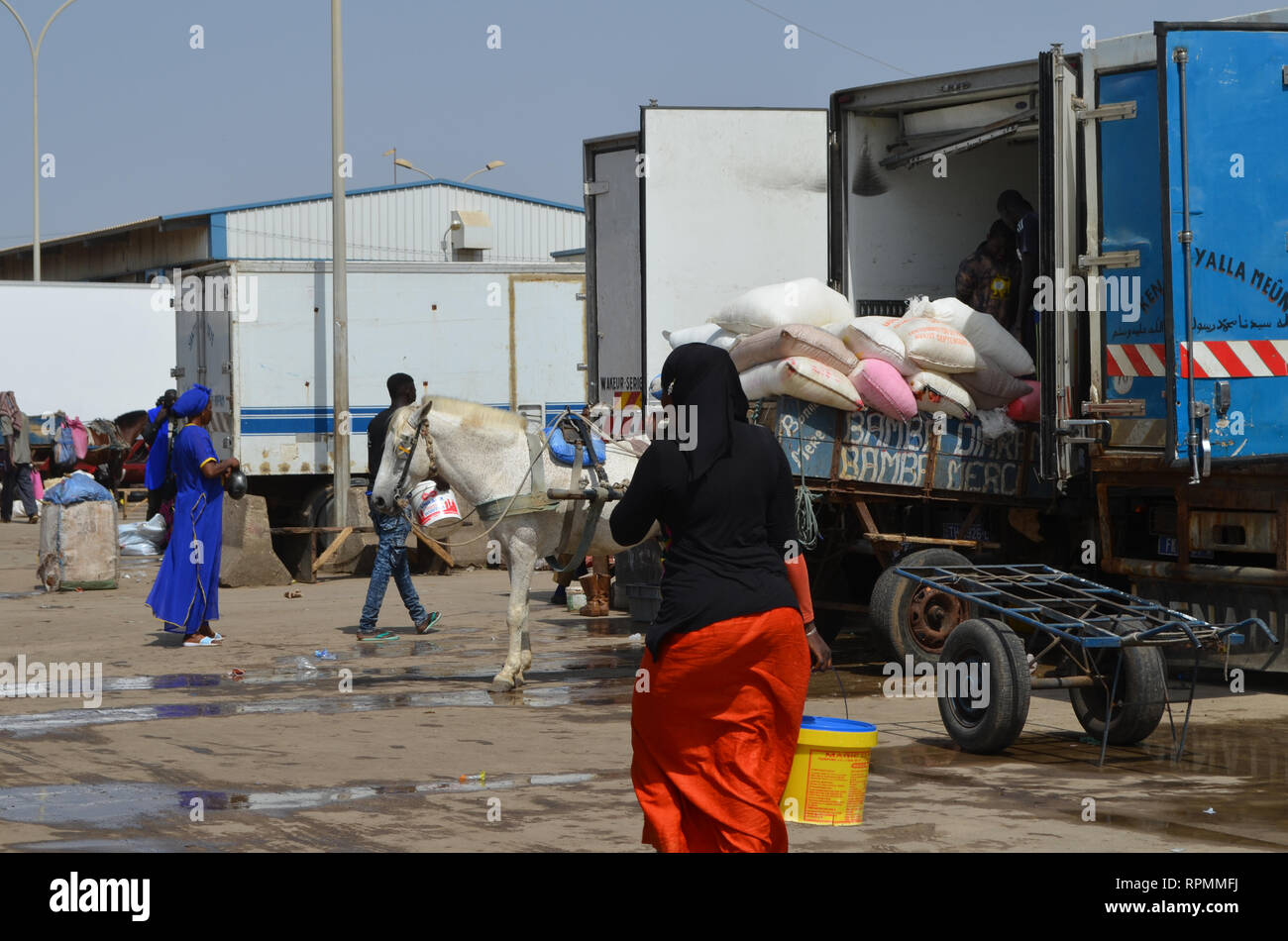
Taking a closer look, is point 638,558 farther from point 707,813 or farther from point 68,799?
point 707,813

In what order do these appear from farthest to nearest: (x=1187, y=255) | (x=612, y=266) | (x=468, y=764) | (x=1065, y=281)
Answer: (x=612, y=266)
(x=1065, y=281)
(x=1187, y=255)
(x=468, y=764)

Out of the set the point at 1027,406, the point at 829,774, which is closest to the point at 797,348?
the point at 1027,406

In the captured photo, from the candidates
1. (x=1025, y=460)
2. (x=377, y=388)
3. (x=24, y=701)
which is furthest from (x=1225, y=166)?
(x=377, y=388)

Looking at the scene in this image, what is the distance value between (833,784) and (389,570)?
284 inches

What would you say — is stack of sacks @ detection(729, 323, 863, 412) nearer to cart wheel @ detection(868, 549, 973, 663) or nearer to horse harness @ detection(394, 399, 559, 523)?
cart wheel @ detection(868, 549, 973, 663)

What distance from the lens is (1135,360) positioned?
9.84m

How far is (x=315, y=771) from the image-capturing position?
7812 mm

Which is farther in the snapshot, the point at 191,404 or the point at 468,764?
the point at 191,404

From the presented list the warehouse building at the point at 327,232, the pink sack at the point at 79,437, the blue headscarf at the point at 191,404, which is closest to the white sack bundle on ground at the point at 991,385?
the blue headscarf at the point at 191,404

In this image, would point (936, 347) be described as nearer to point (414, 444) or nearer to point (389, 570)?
point (414, 444)

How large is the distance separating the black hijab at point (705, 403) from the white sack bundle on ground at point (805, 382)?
196 inches

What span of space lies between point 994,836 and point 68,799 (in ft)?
12.6

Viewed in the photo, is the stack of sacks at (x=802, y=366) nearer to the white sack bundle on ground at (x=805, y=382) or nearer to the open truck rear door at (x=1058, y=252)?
the white sack bundle on ground at (x=805, y=382)
